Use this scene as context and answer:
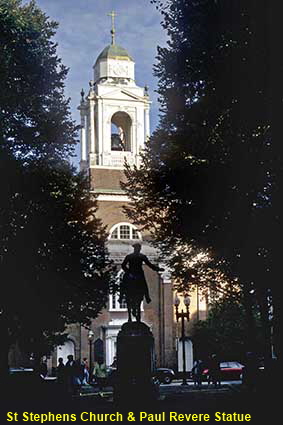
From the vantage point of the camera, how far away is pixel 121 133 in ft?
162

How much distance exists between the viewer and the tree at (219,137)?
761 inches

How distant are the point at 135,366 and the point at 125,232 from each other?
97.7 ft

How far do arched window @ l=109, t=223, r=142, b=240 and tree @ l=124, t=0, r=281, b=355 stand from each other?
→ 2271 centimetres

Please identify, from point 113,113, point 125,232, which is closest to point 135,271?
point 125,232

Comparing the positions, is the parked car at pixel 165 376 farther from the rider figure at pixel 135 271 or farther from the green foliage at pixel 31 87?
the rider figure at pixel 135 271

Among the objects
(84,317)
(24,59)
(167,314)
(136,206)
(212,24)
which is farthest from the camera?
(167,314)

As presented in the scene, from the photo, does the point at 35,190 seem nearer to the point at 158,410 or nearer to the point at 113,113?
the point at 158,410

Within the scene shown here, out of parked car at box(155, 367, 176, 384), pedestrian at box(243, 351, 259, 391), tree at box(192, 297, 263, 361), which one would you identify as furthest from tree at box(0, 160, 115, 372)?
tree at box(192, 297, 263, 361)

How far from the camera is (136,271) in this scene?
1938cm

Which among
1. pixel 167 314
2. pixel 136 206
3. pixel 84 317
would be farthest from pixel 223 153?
pixel 167 314

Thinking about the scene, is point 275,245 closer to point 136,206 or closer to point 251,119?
point 251,119

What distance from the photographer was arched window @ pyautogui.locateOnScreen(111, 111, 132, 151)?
1892 inches

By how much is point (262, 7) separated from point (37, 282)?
11.7 meters

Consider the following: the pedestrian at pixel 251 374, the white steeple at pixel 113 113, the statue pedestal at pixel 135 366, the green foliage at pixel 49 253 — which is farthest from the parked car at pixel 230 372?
the statue pedestal at pixel 135 366
